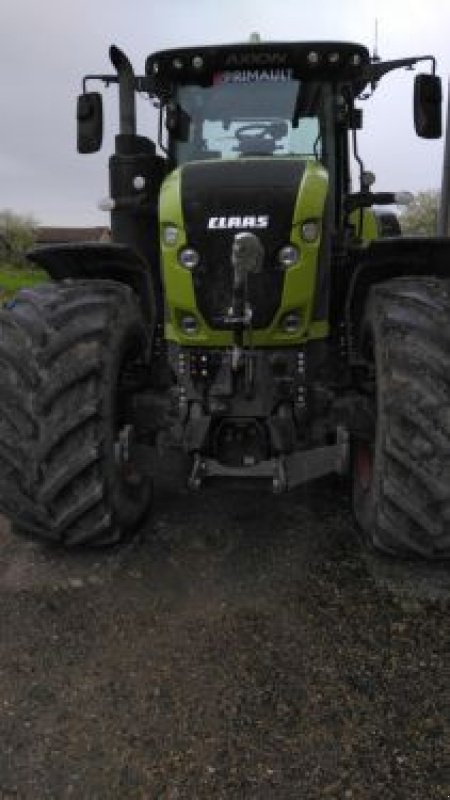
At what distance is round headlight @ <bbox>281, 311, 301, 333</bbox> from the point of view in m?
4.64

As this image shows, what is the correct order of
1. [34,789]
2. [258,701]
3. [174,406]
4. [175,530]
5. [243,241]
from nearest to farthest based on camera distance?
[34,789]
[258,701]
[243,241]
[174,406]
[175,530]

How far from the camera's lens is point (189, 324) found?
15.4 ft

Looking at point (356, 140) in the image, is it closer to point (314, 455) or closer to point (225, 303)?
point (225, 303)

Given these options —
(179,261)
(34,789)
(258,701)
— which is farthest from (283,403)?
(34,789)

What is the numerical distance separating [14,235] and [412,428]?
76.2 meters

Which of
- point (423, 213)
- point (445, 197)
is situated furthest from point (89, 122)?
point (423, 213)

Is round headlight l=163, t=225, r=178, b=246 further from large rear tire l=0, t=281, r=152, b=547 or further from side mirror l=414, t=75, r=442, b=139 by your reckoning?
side mirror l=414, t=75, r=442, b=139

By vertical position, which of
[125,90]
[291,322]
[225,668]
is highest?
[125,90]

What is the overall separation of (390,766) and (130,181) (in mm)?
3698

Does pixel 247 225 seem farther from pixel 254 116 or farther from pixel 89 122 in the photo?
pixel 89 122

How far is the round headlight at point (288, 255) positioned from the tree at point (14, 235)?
205 ft

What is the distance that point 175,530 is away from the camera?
534 cm

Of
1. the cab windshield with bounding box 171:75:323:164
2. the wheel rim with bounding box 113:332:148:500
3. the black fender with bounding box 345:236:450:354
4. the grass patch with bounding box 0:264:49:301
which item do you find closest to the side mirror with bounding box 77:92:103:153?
the cab windshield with bounding box 171:75:323:164

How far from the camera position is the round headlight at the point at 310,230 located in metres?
4.49
